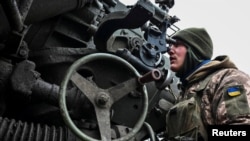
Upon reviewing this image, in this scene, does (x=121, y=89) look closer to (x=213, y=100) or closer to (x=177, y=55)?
(x=213, y=100)

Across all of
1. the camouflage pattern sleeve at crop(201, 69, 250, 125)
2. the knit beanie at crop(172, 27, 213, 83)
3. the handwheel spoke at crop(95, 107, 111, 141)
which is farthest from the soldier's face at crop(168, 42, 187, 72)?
the handwheel spoke at crop(95, 107, 111, 141)

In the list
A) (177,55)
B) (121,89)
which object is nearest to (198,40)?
(177,55)

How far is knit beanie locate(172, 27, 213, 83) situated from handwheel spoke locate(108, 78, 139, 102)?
83 centimetres

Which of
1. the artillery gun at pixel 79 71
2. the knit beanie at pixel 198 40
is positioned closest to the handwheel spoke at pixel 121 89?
the artillery gun at pixel 79 71

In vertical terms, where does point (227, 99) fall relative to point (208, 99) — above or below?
above

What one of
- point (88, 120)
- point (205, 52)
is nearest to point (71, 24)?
point (88, 120)

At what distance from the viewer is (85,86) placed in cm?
190

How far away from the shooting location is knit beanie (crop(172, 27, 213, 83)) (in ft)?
9.23

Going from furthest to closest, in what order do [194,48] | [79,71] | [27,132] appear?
[194,48] < [79,71] < [27,132]

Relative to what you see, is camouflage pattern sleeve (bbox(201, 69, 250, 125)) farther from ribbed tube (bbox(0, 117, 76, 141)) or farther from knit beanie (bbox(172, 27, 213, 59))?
ribbed tube (bbox(0, 117, 76, 141))

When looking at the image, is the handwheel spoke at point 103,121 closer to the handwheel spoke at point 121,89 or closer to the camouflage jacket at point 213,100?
the handwheel spoke at point 121,89

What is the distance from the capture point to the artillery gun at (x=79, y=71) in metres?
1.89

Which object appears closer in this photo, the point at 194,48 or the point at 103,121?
the point at 103,121

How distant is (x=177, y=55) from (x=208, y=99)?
2.32ft
